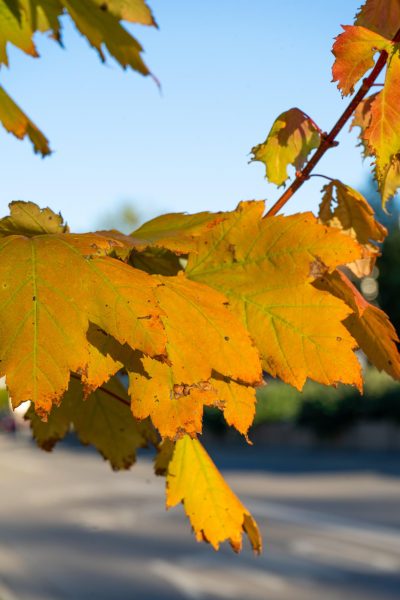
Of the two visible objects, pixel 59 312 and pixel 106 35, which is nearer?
pixel 59 312

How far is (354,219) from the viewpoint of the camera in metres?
0.91

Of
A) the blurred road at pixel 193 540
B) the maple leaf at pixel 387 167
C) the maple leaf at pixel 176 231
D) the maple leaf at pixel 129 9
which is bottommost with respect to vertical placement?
the blurred road at pixel 193 540

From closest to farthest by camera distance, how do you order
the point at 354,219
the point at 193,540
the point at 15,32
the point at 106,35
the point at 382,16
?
1. the point at 382,16
2. the point at 354,219
3. the point at 106,35
4. the point at 15,32
5. the point at 193,540

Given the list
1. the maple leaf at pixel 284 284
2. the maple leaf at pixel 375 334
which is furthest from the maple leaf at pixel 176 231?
the maple leaf at pixel 375 334

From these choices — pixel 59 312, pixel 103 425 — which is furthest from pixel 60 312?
pixel 103 425

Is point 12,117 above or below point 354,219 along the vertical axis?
above

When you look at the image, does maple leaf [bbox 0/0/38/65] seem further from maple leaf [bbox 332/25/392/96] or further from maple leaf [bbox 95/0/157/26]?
maple leaf [bbox 332/25/392/96]

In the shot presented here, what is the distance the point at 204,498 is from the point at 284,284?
0.29m

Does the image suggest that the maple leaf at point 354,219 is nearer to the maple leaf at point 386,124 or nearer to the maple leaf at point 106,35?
the maple leaf at point 386,124

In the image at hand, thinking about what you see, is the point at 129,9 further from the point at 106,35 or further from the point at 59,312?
the point at 59,312

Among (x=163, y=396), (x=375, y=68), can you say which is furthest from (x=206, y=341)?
(x=375, y=68)

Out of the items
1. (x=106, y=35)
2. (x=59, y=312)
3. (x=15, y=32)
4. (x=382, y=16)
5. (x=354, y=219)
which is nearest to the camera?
(x=59, y=312)

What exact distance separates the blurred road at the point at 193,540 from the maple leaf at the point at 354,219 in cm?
585

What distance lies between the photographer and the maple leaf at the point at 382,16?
30.3 inches
